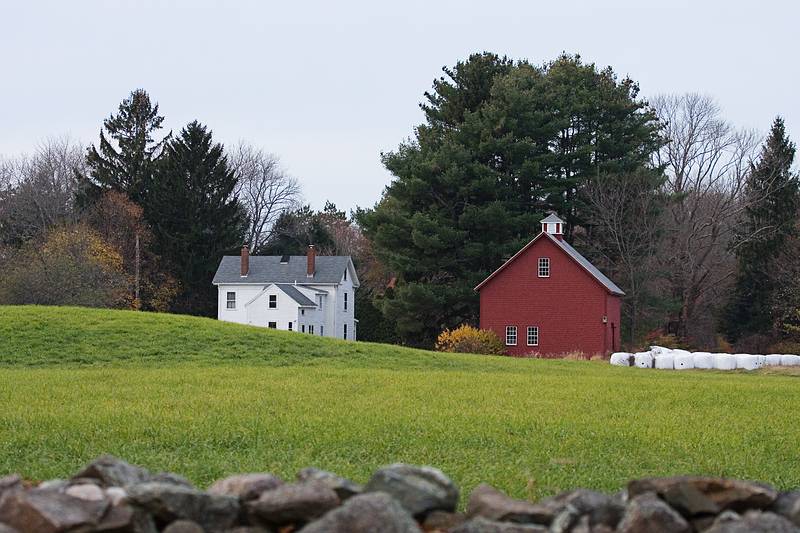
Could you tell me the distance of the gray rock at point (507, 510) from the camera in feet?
16.2

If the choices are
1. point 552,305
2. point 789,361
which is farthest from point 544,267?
point 789,361

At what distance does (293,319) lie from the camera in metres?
69.1

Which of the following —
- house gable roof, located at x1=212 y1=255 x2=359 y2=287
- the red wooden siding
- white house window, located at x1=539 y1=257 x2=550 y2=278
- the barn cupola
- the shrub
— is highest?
the barn cupola

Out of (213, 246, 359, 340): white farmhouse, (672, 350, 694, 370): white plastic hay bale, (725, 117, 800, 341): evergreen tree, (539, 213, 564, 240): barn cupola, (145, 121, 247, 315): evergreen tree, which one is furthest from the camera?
(145, 121, 247, 315): evergreen tree

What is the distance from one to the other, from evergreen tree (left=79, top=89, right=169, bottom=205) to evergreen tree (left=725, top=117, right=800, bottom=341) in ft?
140

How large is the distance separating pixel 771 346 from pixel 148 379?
4818 centimetres

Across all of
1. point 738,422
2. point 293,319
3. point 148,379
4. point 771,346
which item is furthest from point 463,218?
point 738,422

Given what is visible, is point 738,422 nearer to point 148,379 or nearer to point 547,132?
point 148,379

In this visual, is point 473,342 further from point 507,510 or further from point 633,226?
point 507,510

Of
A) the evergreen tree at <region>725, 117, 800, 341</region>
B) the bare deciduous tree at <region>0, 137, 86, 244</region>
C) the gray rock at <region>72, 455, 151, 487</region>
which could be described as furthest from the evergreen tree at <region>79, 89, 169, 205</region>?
the gray rock at <region>72, 455, 151, 487</region>

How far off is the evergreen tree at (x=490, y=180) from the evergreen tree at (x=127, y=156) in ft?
73.5

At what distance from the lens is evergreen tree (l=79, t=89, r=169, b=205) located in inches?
3068

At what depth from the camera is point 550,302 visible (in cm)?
5491

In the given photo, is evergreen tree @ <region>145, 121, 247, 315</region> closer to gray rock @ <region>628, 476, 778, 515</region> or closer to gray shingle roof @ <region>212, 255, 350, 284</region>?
gray shingle roof @ <region>212, 255, 350, 284</region>
